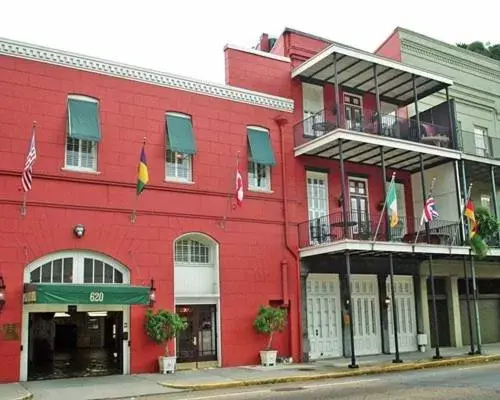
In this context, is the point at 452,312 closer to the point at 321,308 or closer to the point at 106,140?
the point at 321,308

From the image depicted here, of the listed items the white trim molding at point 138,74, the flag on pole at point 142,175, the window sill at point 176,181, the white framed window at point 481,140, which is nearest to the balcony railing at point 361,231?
the white trim molding at point 138,74

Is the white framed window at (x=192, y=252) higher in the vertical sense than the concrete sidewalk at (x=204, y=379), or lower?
higher

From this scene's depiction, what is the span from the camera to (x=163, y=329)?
681 inches

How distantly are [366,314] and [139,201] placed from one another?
996cm

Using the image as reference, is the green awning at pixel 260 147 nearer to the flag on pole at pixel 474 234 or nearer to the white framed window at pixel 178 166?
the white framed window at pixel 178 166

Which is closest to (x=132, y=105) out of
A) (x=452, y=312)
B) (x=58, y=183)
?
(x=58, y=183)

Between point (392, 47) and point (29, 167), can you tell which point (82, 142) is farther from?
point (392, 47)

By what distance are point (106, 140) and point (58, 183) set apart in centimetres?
197

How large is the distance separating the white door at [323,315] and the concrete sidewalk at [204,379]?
779 millimetres

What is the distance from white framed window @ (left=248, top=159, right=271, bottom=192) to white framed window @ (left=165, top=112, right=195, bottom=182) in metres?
2.37

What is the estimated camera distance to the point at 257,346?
19.6 meters

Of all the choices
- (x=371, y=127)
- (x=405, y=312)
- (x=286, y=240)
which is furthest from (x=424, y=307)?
(x=371, y=127)

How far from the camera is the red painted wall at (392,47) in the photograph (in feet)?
85.5

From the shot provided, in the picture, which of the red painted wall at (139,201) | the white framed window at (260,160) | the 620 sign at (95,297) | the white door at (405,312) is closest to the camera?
the 620 sign at (95,297)
